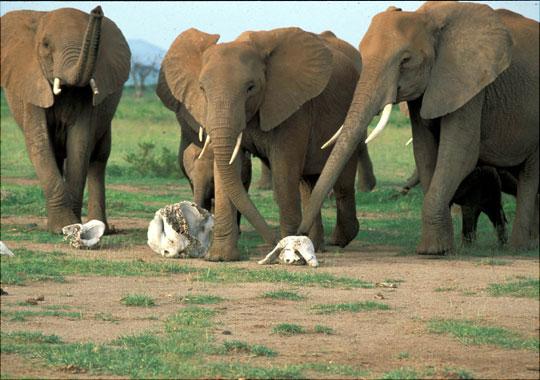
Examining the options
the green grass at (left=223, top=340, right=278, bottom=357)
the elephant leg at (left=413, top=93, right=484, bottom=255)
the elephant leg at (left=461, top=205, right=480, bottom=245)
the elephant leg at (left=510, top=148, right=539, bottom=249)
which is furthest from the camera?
the elephant leg at (left=461, top=205, right=480, bottom=245)

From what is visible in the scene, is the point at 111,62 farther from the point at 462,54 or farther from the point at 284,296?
the point at 284,296

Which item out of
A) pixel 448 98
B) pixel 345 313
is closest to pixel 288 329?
pixel 345 313

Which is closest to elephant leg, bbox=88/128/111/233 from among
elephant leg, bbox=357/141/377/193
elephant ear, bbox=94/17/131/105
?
elephant ear, bbox=94/17/131/105

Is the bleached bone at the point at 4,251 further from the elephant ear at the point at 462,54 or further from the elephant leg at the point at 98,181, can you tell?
the elephant ear at the point at 462,54

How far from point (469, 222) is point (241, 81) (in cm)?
346

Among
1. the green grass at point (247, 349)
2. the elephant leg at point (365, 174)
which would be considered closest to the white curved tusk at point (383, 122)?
the green grass at point (247, 349)

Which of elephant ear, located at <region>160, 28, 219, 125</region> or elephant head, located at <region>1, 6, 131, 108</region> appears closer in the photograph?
elephant ear, located at <region>160, 28, 219, 125</region>

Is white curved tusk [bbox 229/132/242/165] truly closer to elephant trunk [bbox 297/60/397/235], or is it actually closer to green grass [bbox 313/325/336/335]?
elephant trunk [bbox 297/60/397/235]

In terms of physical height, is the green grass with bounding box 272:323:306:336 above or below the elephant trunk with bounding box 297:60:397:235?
below

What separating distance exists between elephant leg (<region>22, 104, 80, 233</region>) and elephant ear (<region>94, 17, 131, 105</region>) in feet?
2.05

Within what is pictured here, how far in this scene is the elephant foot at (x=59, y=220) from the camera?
12.1m

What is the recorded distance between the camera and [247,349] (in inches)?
277

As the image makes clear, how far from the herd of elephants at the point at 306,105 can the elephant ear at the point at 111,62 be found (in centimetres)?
2

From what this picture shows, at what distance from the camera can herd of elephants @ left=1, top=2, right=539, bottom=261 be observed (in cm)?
1081
